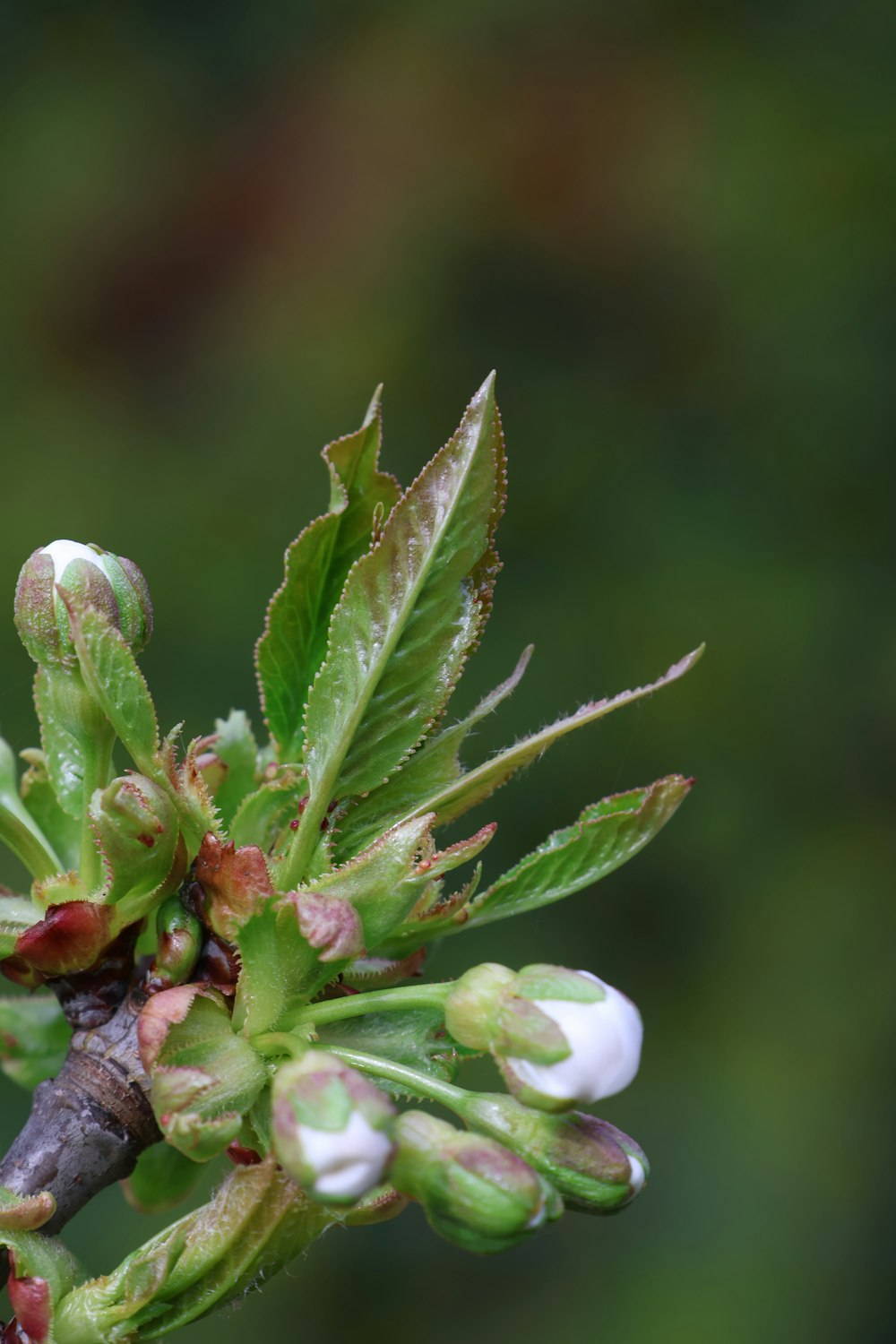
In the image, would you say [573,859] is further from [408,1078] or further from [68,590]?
[68,590]

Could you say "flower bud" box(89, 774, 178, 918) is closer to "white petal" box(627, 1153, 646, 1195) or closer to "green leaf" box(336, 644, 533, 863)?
"green leaf" box(336, 644, 533, 863)

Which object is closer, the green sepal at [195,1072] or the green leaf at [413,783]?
the green sepal at [195,1072]

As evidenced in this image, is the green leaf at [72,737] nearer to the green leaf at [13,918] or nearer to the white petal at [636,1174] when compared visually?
the green leaf at [13,918]

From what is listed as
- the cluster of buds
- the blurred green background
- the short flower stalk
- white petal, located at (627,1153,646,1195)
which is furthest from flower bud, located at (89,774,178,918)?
the blurred green background

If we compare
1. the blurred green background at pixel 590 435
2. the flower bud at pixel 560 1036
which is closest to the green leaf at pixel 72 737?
the flower bud at pixel 560 1036

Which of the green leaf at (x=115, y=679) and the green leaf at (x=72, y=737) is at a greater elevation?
the green leaf at (x=115, y=679)

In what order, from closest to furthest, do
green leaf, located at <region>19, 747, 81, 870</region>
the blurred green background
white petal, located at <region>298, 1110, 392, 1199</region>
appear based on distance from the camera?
white petal, located at <region>298, 1110, 392, 1199</region> → green leaf, located at <region>19, 747, 81, 870</region> → the blurred green background

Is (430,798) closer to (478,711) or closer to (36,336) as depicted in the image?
(478,711)
